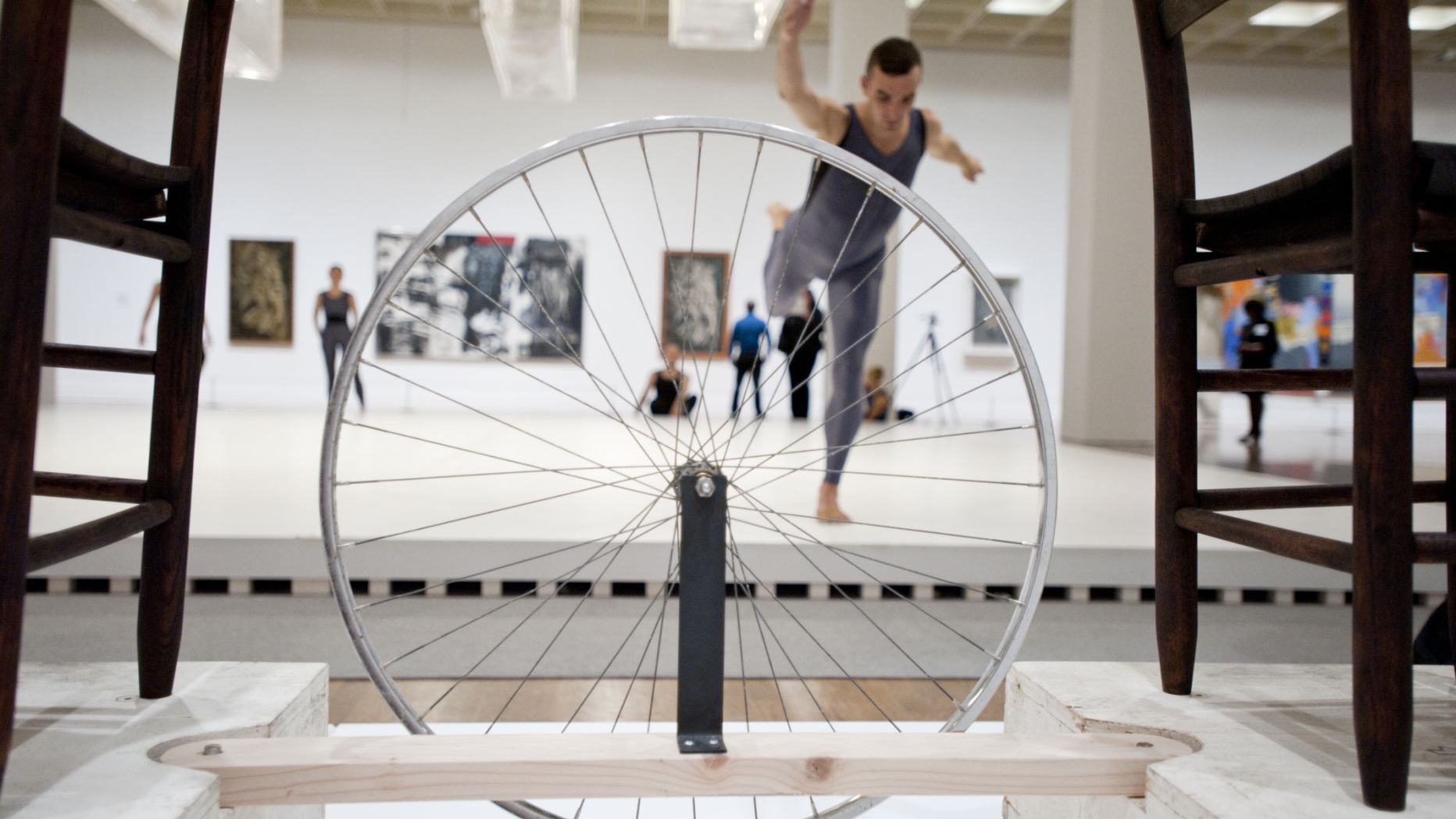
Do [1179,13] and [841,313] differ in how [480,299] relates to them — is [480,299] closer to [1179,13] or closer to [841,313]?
[841,313]

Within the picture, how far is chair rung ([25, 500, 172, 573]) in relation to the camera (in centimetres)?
76

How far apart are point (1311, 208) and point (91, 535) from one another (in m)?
1.18

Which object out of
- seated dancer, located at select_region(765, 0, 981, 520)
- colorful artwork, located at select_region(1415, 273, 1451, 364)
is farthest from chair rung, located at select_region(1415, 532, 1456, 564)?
colorful artwork, located at select_region(1415, 273, 1451, 364)

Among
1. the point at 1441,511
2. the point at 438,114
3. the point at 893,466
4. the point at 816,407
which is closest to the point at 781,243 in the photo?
the point at 893,466

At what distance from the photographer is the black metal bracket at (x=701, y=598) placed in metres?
0.89

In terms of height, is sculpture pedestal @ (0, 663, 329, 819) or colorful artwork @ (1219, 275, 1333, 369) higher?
colorful artwork @ (1219, 275, 1333, 369)

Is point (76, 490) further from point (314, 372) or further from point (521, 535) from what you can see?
point (314, 372)

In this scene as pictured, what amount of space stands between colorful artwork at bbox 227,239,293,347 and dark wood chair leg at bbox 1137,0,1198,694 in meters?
10.1

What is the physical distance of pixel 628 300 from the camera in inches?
397

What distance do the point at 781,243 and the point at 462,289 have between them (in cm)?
788

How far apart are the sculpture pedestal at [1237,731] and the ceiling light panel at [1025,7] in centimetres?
882

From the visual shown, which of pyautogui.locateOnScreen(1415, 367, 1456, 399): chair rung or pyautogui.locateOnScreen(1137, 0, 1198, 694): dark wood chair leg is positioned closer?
pyautogui.locateOnScreen(1415, 367, 1456, 399): chair rung

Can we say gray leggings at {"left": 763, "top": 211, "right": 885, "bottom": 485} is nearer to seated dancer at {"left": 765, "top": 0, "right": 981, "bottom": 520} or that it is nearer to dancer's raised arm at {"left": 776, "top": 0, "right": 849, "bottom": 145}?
seated dancer at {"left": 765, "top": 0, "right": 981, "bottom": 520}

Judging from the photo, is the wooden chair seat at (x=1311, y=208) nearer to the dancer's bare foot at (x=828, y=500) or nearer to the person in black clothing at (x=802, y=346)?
the dancer's bare foot at (x=828, y=500)
